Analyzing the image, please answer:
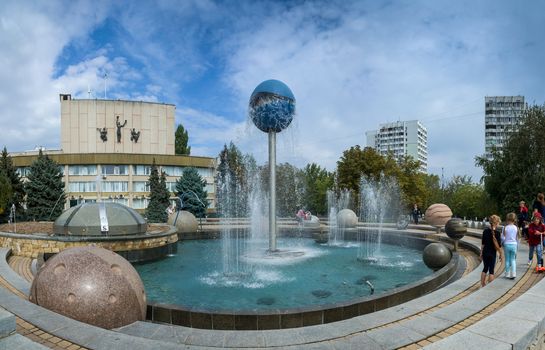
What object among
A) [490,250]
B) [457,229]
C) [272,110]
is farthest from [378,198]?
[490,250]

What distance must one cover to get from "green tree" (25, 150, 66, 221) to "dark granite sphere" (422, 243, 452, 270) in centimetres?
3050

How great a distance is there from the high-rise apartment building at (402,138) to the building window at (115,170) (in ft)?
372

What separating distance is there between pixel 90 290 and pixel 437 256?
10.1 meters

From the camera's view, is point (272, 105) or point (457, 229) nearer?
point (272, 105)

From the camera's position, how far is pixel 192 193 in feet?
127

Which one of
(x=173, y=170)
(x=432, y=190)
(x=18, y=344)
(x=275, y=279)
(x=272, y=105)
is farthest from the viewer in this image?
(x=432, y=190)

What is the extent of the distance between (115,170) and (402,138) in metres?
125

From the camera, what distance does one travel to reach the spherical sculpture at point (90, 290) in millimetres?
5703

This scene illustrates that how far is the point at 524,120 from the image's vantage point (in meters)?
27.5

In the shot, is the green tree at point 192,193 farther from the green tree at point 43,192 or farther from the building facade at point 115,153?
the green tree at point 43,192

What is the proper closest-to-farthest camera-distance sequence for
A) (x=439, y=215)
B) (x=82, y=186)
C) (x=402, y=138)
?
(x=439, y=215), (x=82, y=186), (x=402, y=138)

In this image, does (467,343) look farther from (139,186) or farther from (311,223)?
(139,186)

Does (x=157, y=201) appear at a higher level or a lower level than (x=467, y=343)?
higher

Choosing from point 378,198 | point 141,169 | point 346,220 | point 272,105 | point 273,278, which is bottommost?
point 273,278
